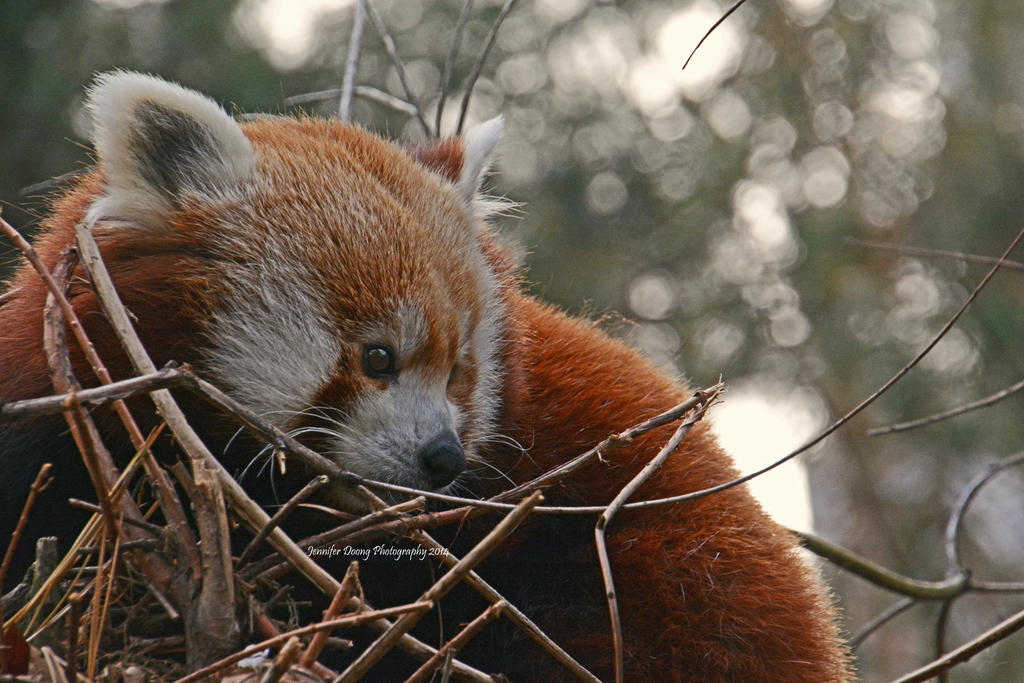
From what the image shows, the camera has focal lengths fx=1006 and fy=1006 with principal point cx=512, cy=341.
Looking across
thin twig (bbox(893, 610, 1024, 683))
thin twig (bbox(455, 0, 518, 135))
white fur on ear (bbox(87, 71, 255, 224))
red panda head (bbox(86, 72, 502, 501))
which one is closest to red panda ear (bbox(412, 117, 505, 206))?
thin twig (bbox(455, 0, 518, 135))

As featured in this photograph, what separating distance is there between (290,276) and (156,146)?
49 centimetres

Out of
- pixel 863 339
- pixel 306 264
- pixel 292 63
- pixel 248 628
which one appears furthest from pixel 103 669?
pixel 863 339

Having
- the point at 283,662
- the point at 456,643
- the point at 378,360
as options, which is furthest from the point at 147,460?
the point at 378,360

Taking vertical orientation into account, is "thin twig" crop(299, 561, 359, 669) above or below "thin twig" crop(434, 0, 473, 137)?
below

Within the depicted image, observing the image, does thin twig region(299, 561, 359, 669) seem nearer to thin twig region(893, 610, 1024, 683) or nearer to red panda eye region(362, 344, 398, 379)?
red panda eye region(362, 344, 398, 379)

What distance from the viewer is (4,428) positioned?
8.15 ft

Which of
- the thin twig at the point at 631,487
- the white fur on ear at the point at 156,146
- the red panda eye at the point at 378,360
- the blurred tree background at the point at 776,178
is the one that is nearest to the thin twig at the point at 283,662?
the thin twig at the point at 631,487

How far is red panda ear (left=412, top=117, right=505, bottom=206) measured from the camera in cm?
314

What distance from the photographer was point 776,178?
7.27m

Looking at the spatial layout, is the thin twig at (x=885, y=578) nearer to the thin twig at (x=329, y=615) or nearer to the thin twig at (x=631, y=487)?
the thin twig at (x=631, y=487)

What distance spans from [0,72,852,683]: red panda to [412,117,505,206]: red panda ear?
134 millimetres

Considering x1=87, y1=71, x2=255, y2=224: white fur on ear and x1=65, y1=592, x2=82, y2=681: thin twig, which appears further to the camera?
x1=87, y1=71, x2=255, y2=224: white fur on ear

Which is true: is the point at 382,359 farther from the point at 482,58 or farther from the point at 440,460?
the point at 482,58

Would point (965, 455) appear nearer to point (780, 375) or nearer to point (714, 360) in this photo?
point (780, 375)
